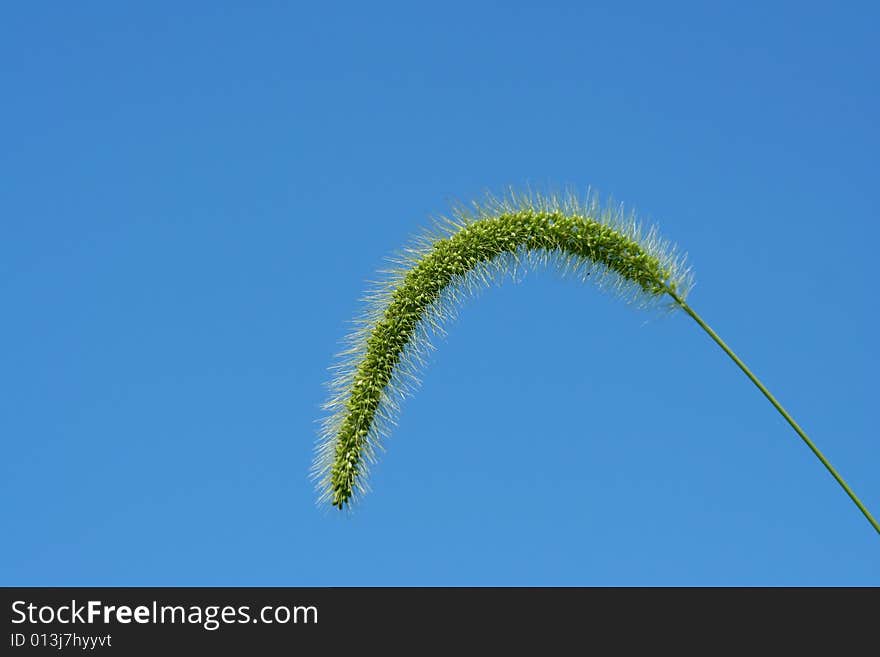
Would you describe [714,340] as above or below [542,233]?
below

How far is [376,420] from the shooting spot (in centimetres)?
717

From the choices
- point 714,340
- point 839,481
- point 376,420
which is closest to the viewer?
point 839,481

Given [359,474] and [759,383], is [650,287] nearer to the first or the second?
[759,383]

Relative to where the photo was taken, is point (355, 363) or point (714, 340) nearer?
point (714, 340)

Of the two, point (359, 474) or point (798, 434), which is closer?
point (798, 434)

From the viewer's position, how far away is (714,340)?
655 cm

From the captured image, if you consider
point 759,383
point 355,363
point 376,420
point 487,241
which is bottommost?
point 759,383
